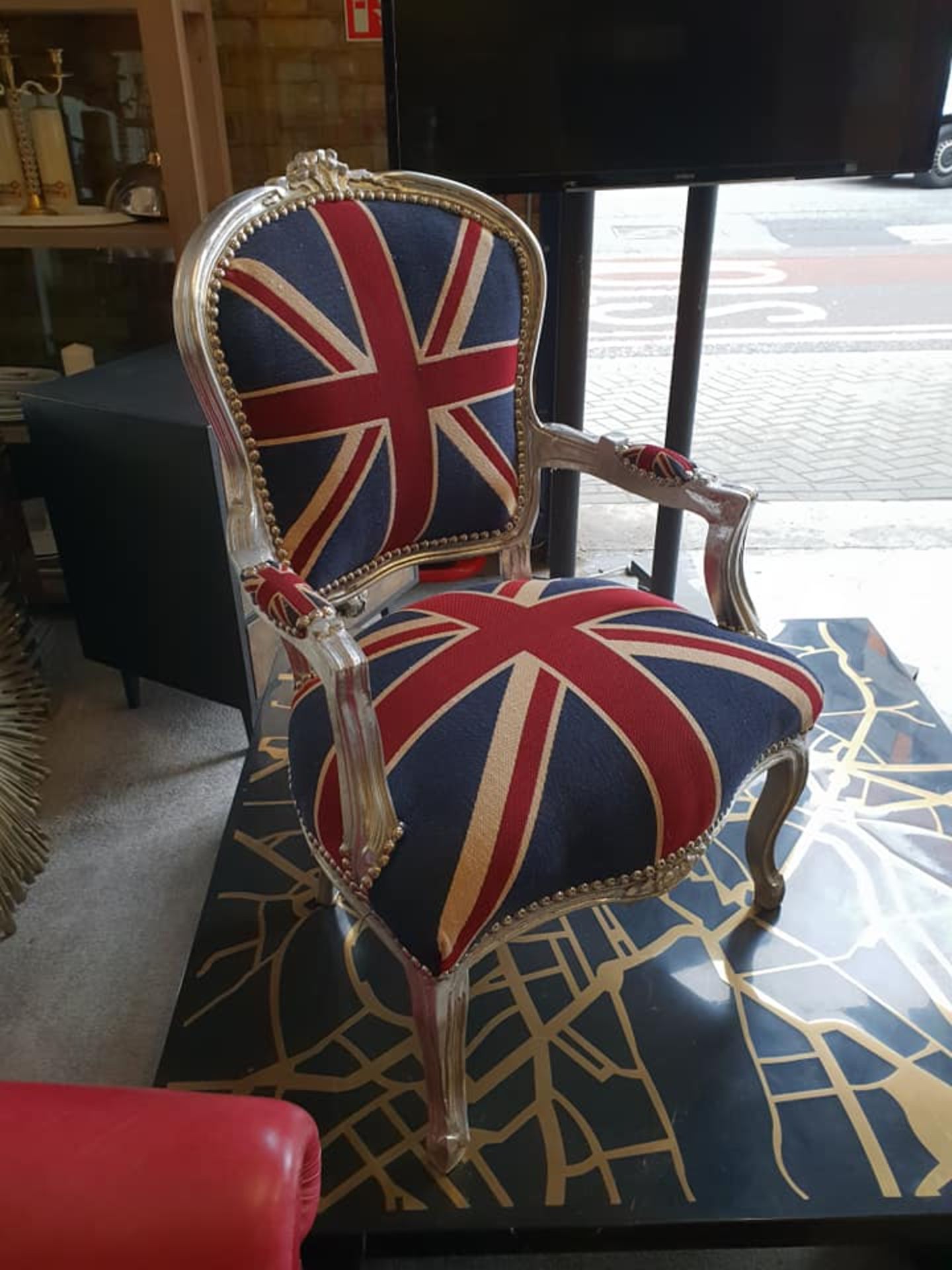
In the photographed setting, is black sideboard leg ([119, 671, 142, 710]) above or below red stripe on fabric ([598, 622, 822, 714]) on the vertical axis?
below

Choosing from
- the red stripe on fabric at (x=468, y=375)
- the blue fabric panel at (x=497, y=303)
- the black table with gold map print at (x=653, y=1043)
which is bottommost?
the black table with gold map print at (x=653, y=1043)

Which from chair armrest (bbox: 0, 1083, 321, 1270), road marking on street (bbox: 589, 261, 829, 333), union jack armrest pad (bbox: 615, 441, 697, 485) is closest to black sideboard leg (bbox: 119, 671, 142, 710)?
union jack armrest pad (bbox: 615, 441, 697, 485)

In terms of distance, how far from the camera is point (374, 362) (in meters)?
1.20

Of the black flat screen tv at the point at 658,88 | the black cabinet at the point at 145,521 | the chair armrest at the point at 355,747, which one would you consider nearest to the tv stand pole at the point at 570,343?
the black flat screen tv at the point at 658,88

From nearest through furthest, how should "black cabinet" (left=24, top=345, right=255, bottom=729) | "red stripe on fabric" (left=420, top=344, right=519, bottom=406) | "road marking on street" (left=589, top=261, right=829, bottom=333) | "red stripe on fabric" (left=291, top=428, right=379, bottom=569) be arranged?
"red stripe on fabric" (left=291, top=428, right=379, bottom=569) → "red stripe on fabric" (left=420, top=344, right=519, bottom=406) → "black cabinet" (left=24, top=345, right=255, bottom=729) → "road marking on street" (left=589, top=261, right=829, bottom=333)

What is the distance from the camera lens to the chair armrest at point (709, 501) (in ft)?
3.91

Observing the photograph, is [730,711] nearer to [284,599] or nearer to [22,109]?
[284,599]

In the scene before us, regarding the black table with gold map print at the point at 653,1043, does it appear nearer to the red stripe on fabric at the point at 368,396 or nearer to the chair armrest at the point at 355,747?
the chair armrest at the point at 355,747

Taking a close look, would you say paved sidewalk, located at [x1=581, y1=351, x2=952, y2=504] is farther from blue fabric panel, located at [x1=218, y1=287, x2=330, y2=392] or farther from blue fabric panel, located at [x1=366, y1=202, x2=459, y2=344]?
blue fabric panel, located at [x1=218, y1=287, x2=330, y2=392]

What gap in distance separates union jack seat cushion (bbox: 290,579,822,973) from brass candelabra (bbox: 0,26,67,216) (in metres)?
1.36

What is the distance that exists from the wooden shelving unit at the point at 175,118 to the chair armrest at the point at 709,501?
3.12ft

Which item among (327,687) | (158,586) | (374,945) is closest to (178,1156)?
(327,687)

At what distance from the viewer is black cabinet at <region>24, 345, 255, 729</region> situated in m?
1.58

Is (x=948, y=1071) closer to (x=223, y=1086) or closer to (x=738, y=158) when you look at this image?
(x=223, y=1086)
